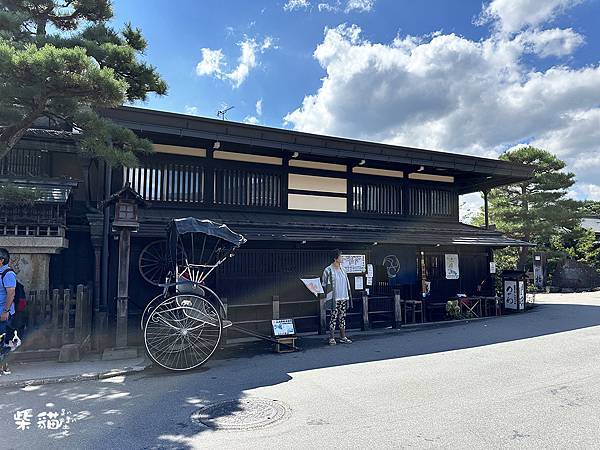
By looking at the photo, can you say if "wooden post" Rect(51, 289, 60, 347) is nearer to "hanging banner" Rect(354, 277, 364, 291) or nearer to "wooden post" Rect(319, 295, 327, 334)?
"wooden post" Rect(319, 295, 327, 334)

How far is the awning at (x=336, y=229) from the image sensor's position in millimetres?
9852

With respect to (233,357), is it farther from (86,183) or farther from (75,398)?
(86,183)

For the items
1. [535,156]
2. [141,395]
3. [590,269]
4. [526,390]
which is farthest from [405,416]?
[590,269]

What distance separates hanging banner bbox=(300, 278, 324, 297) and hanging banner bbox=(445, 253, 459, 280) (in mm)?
5248

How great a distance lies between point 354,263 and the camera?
1190 cm

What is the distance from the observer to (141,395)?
564 centimetres

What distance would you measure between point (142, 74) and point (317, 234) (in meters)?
5.52

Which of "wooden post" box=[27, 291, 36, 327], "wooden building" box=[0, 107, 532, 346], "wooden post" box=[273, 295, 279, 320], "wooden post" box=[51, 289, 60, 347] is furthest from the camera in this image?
"wooden post" box=[273, 295, 279, 320]

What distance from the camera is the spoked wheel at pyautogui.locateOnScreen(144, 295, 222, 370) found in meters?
6.88

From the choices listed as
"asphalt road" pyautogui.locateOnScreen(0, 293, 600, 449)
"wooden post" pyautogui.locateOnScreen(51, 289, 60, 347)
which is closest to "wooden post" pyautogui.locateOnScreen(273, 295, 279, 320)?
"asphalt road" pyautogui.locateOnScreen(0, 293, 600, 449)

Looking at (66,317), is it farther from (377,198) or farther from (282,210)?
(377,198)

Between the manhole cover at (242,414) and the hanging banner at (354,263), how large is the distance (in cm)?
668

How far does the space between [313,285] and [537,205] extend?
18.5 metres

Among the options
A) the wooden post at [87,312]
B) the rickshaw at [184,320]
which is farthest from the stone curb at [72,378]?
the wooden post at [87,312]
